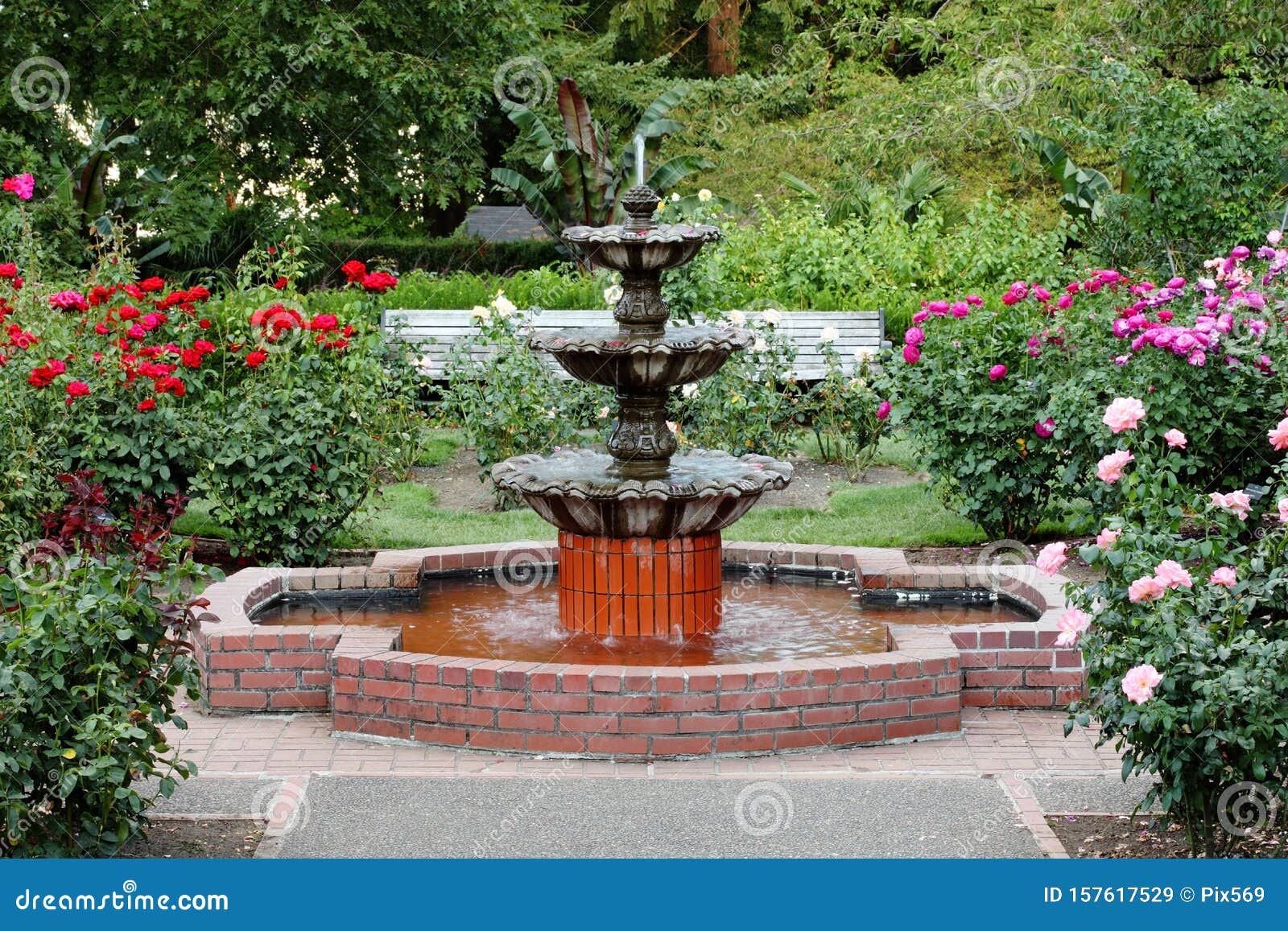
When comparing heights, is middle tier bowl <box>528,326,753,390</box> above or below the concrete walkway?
above

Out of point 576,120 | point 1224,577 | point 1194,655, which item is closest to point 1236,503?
point 1224,577

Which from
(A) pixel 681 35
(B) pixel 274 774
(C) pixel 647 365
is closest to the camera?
(B) pixel 274 774

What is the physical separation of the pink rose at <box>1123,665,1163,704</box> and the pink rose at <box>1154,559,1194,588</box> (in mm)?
289

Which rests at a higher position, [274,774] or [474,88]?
[474,88]

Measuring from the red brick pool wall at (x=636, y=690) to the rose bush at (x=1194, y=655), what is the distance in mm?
1304

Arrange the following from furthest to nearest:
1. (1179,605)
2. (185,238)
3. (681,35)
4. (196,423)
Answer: (681,35) → (185,238) → (196,423) → (1179,605)

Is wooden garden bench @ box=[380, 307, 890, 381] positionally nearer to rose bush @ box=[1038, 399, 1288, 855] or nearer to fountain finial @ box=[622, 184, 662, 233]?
fountain finial @ box=[622, 184, 662, 233]

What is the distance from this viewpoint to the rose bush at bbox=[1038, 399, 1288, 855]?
470 centimetres

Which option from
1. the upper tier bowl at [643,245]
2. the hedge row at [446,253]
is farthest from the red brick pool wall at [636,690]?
the hedge row at [446,253]

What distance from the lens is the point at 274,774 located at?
20.0ft

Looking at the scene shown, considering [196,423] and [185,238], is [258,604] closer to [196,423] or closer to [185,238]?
[196,423]

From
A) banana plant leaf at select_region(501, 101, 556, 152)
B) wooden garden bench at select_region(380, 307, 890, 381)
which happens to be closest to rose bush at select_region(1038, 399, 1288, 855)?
wooden garden bench at select_region(380, 307, 890, 381)

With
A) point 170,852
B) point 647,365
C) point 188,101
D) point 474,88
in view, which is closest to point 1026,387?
point 647,365

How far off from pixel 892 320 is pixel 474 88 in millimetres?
8626
